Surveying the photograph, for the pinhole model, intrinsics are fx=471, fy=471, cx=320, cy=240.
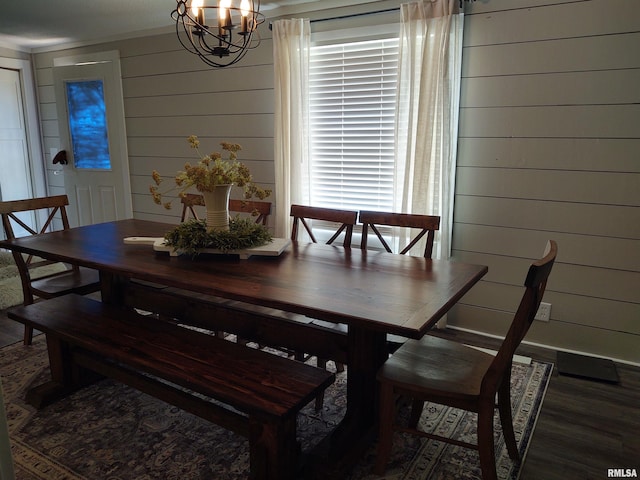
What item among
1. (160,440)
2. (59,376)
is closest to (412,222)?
(160,440)

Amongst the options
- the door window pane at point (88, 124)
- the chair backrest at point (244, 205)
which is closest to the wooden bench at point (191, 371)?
the chair backrest at point (244, 205)

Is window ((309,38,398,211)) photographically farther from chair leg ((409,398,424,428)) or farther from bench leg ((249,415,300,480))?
bench leg ((249,415,300,480))

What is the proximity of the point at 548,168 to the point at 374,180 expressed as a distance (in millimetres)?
1149

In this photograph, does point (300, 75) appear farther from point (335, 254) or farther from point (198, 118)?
point (335, 254)

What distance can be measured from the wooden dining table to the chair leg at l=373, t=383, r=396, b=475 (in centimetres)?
17

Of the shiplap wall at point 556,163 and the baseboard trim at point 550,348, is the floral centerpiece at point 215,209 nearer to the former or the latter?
the shiplap wall at point 556,163

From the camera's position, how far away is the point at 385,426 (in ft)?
5.86

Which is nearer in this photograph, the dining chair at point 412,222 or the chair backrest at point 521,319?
the chair backrest at point 521,319

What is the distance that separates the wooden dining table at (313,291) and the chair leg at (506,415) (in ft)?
1.34

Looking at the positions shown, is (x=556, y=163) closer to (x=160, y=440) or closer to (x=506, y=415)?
(x=506, y=415)

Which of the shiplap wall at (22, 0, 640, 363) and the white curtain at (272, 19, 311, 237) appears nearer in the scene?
the shiplap wall at (22, 0, 640, 363)

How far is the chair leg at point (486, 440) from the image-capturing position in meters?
1.61

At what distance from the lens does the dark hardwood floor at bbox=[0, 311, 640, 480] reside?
1909mm

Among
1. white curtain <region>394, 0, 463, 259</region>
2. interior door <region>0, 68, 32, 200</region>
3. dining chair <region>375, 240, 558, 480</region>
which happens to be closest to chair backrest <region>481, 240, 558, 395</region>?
dining chair <region>375, 240, 558, 480</region>
